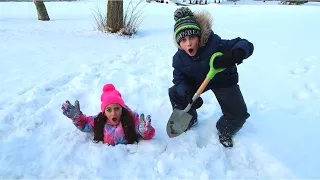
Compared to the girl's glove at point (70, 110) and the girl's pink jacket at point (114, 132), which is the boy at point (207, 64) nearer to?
the girl's pink jacket at point (114, 132)

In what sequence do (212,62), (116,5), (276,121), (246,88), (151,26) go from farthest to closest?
(151,26), (116,5), (246,88), (276,121), (212,62)

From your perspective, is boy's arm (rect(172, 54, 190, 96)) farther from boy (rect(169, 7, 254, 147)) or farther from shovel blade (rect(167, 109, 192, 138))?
shovel blade (rect(167, 109, 192, 138))

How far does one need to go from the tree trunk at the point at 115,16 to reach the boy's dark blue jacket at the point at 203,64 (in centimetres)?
443

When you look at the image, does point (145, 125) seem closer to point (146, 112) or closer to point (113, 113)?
point (113, 113)

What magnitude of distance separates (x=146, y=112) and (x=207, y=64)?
2.92 feet

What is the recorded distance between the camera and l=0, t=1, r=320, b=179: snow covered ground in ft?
7.08

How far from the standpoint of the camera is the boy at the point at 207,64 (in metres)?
2.18

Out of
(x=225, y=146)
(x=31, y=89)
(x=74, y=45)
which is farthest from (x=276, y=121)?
(x=74, y=45)

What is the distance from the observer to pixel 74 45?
546cm

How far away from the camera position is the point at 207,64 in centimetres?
234

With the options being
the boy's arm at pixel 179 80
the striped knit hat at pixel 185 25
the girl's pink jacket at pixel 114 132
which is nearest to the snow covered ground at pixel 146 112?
the girl's pink jacket at pixel 114 132

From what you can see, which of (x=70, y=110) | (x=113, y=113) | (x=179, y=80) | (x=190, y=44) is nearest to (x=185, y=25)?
(x=190, y=44)

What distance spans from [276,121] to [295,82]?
1.14 metres

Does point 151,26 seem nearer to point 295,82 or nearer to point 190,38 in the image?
point 295,82
